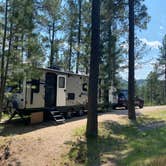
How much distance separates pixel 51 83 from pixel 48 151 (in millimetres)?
7893

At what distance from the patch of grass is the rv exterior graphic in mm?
3792

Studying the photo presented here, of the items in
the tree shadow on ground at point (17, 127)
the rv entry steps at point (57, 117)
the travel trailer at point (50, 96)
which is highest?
the travel trailer at point (50, 96)

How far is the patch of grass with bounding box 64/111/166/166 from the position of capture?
1045cm

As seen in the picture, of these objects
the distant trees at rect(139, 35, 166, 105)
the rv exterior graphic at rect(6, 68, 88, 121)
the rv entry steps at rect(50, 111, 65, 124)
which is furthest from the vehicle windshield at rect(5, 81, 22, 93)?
the distant trees at rect(139, 35, 166, 105)

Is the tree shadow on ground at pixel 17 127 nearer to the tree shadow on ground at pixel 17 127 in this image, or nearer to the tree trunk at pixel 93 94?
the tree shadow on ground at pixel 17 127

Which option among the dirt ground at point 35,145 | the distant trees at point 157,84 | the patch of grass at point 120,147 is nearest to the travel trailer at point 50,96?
the dirt ground at point 35,145

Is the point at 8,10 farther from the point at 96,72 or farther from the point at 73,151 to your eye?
the point at 73,151

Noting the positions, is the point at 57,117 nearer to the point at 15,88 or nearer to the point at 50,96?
the point at 50,96

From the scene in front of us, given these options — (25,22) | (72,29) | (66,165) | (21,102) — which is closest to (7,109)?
(21,102)

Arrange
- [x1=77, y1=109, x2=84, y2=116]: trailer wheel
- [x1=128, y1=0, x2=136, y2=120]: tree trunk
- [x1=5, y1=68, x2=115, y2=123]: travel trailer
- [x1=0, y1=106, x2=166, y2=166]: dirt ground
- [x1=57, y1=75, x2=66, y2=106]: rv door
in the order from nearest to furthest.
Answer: [x1=0, y1=106, x2=166, y2=166]: dirt ground, [x1=5, y1=68, x2=115, y2=123]: travel trailer, [x1=128, y1=0, x2=136, y2=120]: tree trunk, [x1=57, y1=75, x2=66, y2=106]: rv door, [x1=77, y1=109, x2=84, y2=116]: trailer wheel

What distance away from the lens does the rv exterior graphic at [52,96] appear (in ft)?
56.5

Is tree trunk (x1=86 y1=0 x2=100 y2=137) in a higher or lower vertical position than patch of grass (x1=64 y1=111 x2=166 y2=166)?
higher

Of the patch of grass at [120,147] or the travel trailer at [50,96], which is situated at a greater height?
the travel trailer at [50,96]

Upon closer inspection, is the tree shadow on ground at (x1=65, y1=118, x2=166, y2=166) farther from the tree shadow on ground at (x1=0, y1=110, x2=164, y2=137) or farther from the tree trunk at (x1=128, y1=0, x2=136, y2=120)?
the tree trunk at (x1=128, y1=0, x2=136, y2=120)
